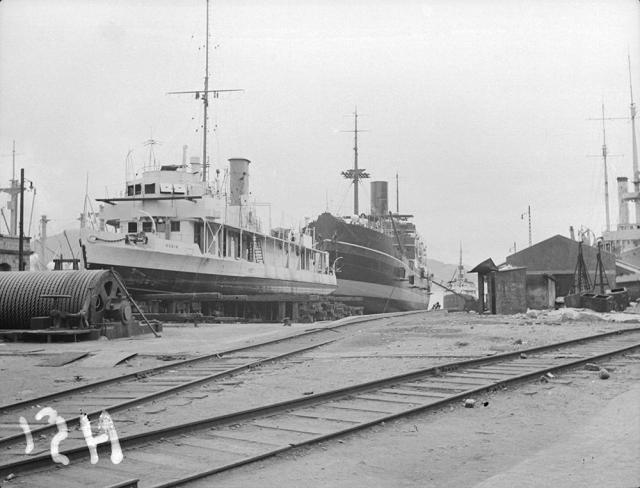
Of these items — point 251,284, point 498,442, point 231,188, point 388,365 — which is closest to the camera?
point 498,442

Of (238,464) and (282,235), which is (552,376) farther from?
(282,235)

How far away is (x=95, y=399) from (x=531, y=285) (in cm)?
2483

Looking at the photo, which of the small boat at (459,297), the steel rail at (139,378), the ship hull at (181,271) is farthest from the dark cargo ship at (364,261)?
the steel rail at (139,378)

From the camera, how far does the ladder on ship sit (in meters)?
33.1

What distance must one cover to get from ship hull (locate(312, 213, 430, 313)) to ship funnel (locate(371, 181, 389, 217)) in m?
14.9

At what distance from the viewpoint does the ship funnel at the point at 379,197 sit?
64.7 meters

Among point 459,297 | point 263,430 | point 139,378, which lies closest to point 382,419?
point 263,430

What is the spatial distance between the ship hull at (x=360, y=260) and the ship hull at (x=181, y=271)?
13.0 m

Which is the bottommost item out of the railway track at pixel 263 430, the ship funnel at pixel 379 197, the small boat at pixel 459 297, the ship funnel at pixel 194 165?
the railway track at pixel 263 430

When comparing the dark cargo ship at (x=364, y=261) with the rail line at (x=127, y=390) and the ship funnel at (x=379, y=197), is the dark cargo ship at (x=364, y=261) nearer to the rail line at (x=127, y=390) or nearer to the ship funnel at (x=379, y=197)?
the ship funnel at (x=379, y=197)

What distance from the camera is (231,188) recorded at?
35594mm

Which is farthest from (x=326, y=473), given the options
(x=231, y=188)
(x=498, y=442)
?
(x=231, y=188)

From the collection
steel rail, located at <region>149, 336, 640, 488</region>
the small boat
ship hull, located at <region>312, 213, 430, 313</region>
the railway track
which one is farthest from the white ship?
steel rail, located at <region>149, 336, 640, 488</region>

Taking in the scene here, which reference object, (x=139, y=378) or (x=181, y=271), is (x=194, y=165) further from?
(x=139, y=378)
